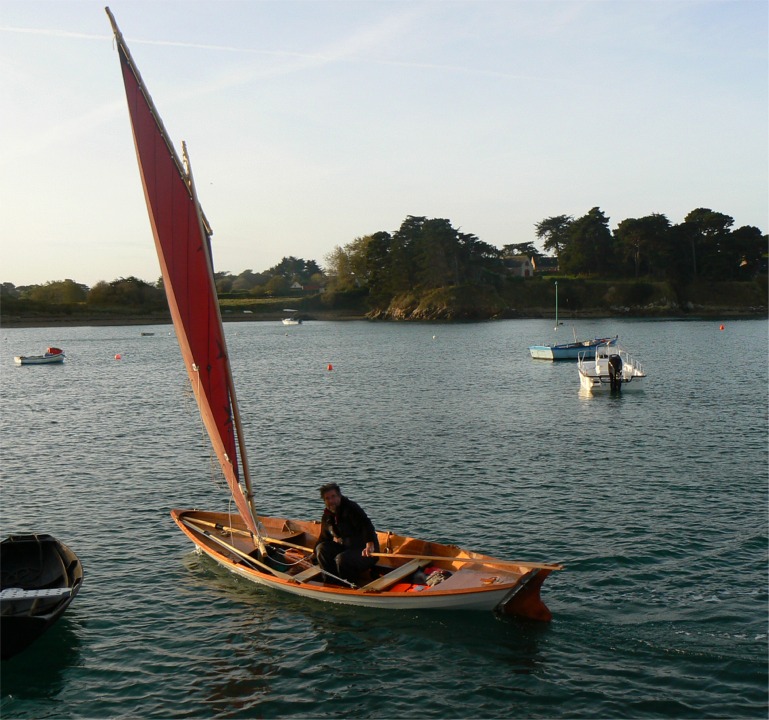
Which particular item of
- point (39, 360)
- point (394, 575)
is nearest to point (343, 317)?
point (39, 360)

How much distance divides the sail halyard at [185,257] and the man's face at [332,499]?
225cm

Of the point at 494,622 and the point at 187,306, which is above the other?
the point at 187,306

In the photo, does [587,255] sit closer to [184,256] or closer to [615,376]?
[615,376]

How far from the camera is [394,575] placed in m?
16.5

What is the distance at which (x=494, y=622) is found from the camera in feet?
51.7

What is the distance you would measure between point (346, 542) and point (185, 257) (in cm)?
709

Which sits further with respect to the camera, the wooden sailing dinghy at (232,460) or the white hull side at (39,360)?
the white hull side at (39,360)

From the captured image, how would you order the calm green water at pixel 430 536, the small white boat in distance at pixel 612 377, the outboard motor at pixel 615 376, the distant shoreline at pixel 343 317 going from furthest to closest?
the distant shoreline at pixel 343 317 < the small white boat in distance at pixel 612 377 < the outboard motor at pixel 615 376 < the calm green water at pixel 430 536

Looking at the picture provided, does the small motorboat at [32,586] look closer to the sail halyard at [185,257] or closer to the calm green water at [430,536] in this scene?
the calm green water at [430,536]

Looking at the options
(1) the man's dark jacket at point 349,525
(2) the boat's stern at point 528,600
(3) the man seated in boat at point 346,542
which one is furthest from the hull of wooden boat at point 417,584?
(1) the man's dark jacket at point 349,525

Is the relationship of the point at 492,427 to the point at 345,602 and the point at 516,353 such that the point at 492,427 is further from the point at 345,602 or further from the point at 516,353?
the point at 516,353

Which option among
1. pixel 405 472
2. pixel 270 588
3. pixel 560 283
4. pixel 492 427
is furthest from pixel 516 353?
pixel 560 283

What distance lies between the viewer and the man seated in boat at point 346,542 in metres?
16.7

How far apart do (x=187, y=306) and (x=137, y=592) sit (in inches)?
294
